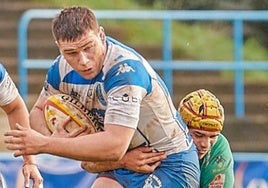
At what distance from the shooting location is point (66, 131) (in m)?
6.73

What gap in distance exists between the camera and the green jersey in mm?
7301

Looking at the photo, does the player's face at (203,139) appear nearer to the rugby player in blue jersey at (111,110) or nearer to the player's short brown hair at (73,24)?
the rugby player in blue jersey at (111,110)

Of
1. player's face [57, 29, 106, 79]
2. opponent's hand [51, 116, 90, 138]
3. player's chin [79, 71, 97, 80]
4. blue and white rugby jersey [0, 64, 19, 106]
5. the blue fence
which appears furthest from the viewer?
the blue fence

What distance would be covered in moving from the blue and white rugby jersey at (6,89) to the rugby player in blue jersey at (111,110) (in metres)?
0.29

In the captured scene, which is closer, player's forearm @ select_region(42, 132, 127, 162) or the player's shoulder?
player's forearm @ select_region(42, 132, 127, 162)

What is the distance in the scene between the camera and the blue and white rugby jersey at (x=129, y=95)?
645 cm

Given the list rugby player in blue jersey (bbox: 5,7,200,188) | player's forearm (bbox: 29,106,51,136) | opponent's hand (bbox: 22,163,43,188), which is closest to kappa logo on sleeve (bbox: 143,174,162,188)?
rugby player in blue jersey (bbox: 5,7,200,188)

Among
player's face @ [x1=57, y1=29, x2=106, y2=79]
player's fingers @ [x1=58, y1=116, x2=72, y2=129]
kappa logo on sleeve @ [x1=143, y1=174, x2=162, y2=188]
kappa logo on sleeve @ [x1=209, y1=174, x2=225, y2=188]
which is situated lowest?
kappa logo on sleeve @ [x1=209, y1=174, x2=225, y2=188]

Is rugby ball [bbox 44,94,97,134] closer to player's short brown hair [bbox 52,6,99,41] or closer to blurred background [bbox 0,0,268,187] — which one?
player's short brown hair [bbox 52,6,99,41]

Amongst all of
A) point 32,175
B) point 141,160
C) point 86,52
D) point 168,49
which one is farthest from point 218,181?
point 168,49

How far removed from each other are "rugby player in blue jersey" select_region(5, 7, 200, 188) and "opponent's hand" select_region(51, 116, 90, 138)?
92 mm

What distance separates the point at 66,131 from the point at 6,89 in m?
0.74

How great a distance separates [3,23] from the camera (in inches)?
651

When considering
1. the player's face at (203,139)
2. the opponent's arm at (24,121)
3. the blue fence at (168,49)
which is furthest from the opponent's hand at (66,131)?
the blue fence at (168,49)
